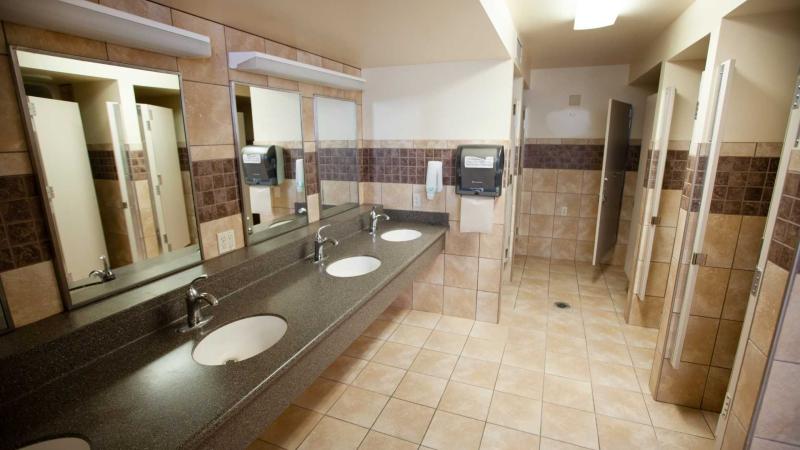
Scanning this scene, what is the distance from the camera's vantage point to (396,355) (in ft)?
8.70

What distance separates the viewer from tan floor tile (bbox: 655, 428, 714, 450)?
6.10 feet

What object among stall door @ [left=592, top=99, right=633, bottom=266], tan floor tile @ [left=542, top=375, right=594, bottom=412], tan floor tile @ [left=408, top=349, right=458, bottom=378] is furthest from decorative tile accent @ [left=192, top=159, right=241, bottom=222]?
stall door @ [left=592, top=99, right=633, bottom=266]

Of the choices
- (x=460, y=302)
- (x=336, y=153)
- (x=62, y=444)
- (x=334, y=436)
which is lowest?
(x=334, y=436)

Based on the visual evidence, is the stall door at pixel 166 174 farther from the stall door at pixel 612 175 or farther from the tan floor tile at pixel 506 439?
the stall door at pixel 612 175

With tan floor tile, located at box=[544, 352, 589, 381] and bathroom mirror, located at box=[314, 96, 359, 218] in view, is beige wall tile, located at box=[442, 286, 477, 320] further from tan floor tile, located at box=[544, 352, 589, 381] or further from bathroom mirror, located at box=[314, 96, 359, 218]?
bathroom mirror, located at box=[314, 96, 359, 218]

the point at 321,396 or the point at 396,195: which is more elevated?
the point at 396,195

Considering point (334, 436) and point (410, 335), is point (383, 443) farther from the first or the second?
point (410, 335)

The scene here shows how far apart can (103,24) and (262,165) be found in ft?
3.31

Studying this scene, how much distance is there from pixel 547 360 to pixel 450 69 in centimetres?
220

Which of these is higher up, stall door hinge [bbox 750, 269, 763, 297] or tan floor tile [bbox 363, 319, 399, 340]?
stall door hinge [bbox 750, 269, 763, 297]

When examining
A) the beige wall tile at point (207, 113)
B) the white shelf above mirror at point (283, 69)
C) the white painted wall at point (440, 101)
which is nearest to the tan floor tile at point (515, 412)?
the white painted wall at point (440, 101)

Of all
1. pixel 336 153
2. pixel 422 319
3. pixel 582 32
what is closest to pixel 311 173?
pixel 336 153

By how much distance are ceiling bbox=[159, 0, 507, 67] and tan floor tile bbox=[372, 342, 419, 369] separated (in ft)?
6.74

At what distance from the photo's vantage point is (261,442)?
1902mm
